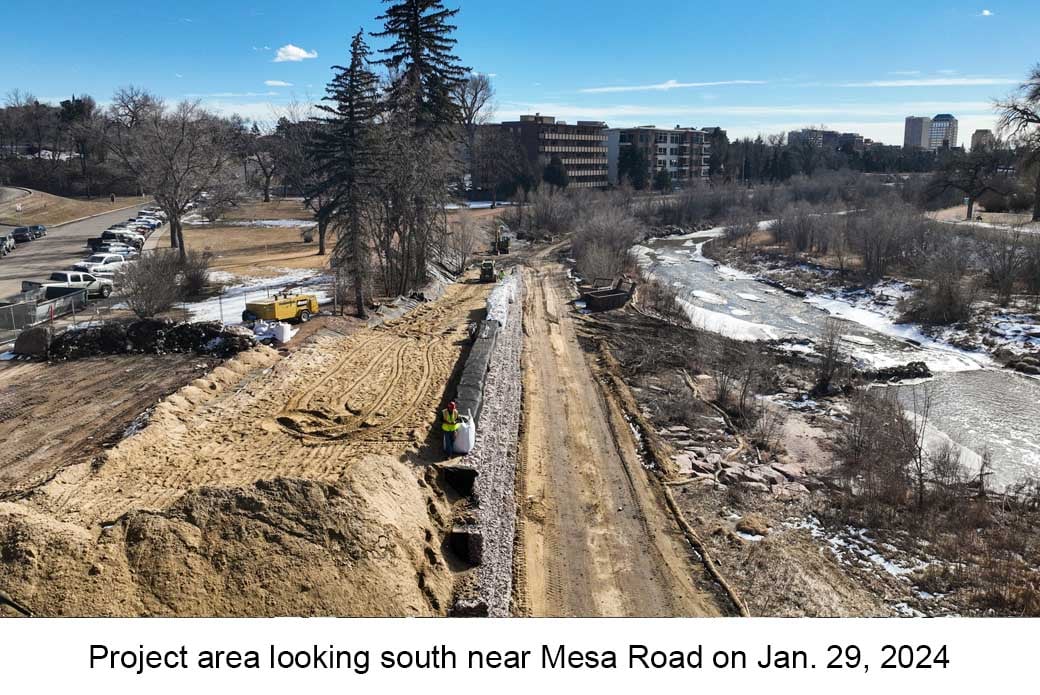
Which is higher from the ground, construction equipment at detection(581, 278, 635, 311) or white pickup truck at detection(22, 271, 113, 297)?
white pickup truck at detection(22, 271, 113, 297)

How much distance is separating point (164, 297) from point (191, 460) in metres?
15.5

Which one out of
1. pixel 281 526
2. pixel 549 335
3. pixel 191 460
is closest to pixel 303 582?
pixel 281 526

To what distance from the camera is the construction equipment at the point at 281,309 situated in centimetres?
2638

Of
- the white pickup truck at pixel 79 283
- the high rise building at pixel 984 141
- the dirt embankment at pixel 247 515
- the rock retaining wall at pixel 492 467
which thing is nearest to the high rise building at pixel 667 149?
the high rise building at pixel 984 141

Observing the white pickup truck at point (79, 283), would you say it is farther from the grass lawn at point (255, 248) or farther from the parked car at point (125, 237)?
the parked car at point (125, 237)

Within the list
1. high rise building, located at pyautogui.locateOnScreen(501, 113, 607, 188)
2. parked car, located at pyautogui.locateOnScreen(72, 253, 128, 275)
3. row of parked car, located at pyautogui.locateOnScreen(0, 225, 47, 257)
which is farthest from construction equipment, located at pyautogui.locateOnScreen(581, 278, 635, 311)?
high rise building, located at pyautogui.locateOnScreen(501, 113, 607, 188)

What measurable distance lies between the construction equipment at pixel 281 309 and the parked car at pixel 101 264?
1371cm

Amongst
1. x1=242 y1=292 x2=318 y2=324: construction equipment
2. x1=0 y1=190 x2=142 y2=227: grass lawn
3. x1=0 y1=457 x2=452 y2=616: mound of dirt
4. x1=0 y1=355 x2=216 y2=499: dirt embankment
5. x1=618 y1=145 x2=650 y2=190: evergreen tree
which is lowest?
x1=0 y1=355 x2=216 y2=499: dirt embankment

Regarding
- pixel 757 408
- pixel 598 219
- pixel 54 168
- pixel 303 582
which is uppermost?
pixel 54 168

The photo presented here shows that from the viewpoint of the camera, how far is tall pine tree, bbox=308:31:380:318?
27645mm

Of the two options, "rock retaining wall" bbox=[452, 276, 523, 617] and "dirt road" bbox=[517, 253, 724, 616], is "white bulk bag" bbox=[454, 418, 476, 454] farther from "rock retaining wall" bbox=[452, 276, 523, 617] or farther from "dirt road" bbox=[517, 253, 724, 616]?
"dirt road" bbox=[517, 253, 724, 616]

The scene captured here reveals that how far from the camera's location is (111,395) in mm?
19391

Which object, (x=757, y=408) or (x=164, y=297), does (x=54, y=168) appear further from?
(x=757, y=408)

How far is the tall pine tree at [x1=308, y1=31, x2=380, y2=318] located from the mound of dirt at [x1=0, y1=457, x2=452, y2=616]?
18974 millimetres
